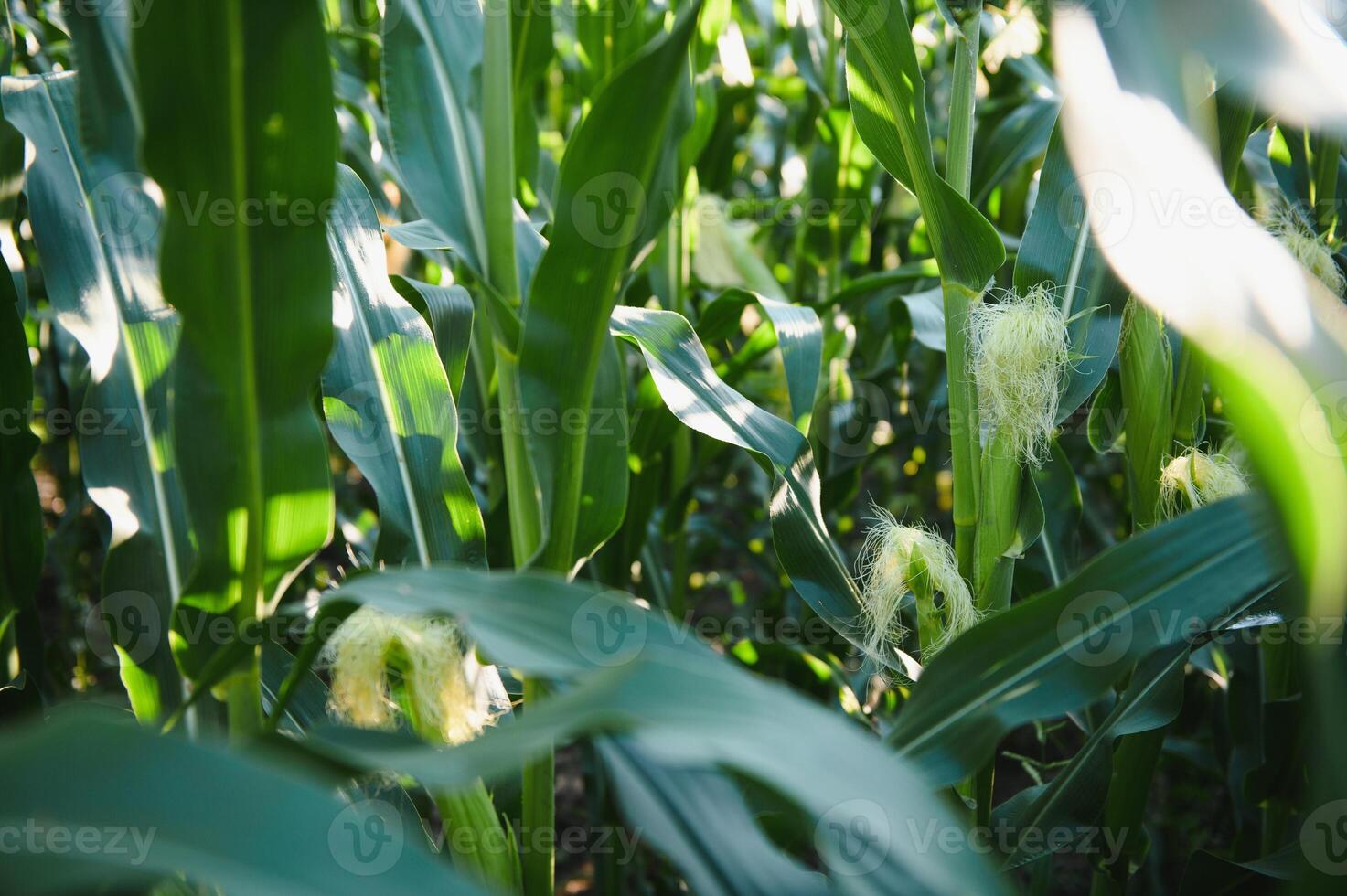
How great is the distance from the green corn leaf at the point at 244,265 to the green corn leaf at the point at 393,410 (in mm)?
158

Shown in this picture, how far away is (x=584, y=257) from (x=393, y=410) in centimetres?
27

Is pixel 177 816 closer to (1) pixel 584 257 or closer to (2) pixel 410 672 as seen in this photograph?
(2) pixel 410 672

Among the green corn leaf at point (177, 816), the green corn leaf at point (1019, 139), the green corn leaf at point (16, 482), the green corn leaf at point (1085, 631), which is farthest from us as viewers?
the green corn leaf at point (1019, 139)

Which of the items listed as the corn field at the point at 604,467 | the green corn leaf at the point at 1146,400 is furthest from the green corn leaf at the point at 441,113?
the green corn leaf at the point at 1146,400

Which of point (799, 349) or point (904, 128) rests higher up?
point (904, 128)

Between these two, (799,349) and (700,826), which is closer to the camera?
(700,826)

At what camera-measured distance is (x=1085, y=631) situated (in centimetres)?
58

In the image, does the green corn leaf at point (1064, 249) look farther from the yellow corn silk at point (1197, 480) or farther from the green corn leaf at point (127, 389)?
the green corn leaf at point (127, 389)

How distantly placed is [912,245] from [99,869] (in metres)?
1.49

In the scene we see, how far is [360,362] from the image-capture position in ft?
2.51

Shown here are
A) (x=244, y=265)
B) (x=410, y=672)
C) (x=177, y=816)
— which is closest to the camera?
(x=177, y=816)

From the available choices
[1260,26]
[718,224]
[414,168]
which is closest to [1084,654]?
[1260,26]

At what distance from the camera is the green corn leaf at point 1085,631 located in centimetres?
58

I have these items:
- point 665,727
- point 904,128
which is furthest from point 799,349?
point 665,727
